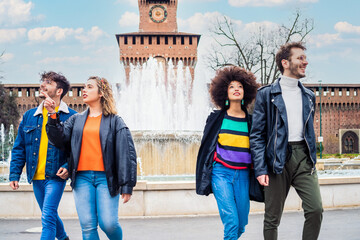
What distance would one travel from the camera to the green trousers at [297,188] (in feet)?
10.5

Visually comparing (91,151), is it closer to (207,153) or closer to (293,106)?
(207,153)

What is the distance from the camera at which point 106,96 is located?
3.45 m

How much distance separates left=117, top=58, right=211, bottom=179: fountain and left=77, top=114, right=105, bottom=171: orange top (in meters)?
6.28

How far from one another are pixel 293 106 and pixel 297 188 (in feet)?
1.77

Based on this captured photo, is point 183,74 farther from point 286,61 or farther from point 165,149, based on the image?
point 286,61

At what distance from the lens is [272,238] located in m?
3.23

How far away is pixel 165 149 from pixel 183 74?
126ft

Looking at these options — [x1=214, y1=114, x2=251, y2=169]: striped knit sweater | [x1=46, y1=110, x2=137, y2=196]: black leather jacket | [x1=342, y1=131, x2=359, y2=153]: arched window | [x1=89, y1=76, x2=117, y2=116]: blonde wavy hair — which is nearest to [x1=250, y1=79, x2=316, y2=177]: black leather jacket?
[x1=214, y1=114, x2=251, y2=169]: striped knit sweater

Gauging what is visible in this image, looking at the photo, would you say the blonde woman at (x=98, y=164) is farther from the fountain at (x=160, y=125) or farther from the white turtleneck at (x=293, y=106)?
the fountain at (x=160, y=125)

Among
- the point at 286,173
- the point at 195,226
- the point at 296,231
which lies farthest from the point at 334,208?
the point at 286,173

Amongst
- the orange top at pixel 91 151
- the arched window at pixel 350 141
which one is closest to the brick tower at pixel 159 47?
the arched window at pixel 350 141

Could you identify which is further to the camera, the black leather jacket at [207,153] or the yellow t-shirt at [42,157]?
the yellow t-shirt at [42,157]

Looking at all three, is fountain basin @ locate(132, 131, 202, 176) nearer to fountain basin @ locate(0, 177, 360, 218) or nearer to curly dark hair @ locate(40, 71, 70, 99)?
fountain basin @ locate(0, 177, 360, 218)

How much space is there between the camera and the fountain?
11391mm
